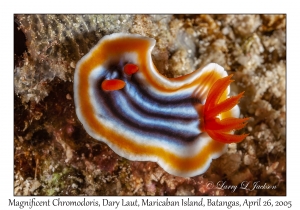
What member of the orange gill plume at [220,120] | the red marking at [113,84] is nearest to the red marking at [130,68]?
the red marking at [113,84]

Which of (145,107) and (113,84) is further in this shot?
(145,107)

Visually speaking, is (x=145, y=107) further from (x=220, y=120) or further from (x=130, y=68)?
A: (x=220, y=120)

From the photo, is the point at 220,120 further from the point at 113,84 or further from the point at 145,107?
the point at 113,84

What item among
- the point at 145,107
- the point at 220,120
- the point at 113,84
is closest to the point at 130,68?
the point at 113,84

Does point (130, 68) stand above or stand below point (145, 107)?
above

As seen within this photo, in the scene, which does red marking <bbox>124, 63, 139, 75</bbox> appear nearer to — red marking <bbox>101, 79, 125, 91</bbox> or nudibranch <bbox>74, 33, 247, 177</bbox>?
nudibranch <bbox>74, 33, 247, 177</bbox>

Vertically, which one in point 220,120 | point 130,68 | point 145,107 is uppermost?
point 130,68

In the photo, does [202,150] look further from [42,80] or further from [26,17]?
[26,17]

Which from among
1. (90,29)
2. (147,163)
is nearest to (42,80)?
(90,29)
